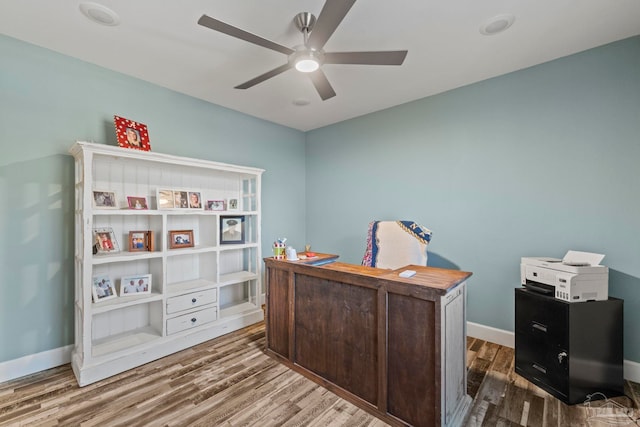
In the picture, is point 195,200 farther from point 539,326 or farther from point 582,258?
point 582,258

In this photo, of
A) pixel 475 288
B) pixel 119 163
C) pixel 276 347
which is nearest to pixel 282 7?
pixel 119 163

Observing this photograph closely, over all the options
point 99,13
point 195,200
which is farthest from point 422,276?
point 99,13

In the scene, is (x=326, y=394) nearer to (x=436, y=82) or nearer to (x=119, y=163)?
(x=119, y=163)

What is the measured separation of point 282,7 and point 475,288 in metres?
3.08

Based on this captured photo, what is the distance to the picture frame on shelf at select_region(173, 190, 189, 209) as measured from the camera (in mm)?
2926

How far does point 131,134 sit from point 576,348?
3.94 metres

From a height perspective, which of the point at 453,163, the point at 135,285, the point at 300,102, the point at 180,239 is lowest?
the point at 135,285

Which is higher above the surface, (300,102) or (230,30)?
(300,102)

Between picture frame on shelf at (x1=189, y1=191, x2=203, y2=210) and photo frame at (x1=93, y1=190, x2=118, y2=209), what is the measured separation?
2.17 ft

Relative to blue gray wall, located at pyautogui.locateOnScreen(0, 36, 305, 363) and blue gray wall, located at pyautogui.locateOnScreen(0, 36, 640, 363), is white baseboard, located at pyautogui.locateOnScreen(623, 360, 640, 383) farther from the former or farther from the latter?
blue gray wall, located at pyautogui.locateOnScreen(0, 36, 305, 363)

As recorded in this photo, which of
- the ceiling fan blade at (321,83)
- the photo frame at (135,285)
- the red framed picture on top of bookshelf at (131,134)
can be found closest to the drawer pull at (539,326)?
the ceiling fan blade at (321,83)

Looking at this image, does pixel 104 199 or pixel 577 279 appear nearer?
pixel 577 279

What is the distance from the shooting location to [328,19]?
153 cm

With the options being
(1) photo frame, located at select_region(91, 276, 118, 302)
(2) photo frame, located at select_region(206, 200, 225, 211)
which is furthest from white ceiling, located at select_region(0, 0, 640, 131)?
(1) photo frame, located at select_region(91, 276, 118, 302)
